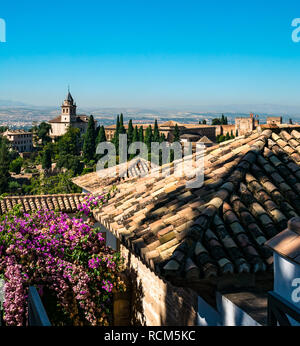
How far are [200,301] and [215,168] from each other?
2504mm

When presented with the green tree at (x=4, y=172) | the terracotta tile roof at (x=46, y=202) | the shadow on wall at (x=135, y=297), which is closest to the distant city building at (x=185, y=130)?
the green tree at (x=4, y=172)

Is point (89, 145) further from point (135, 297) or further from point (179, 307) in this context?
point (179, 307)

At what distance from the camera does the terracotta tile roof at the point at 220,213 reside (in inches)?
151

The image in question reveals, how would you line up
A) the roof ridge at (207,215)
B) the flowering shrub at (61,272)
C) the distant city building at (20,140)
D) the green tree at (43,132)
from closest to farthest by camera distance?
the roof ridge at (207,215) → the flowering shrub at (61,272) → the distant city building at (20,140) → the green tree at (43,132)

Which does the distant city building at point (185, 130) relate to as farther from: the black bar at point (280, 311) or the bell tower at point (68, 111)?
the black bar at point (280, 311)

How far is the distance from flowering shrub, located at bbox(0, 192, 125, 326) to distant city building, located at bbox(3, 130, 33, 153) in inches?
4393

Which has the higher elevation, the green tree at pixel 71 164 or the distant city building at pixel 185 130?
the distant city building at pixel 185 130

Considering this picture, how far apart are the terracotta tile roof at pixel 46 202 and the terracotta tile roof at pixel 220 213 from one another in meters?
8.42

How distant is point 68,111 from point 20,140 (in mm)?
17905

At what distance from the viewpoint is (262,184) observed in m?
5.14

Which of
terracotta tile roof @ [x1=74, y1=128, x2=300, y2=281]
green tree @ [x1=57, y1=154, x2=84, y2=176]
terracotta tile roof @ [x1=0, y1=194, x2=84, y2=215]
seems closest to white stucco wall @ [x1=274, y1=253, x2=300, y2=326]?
terracotta tile roof @ [x1=74, y1=128, x2=300, y2=281]

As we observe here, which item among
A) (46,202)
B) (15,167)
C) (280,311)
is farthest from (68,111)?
(280,311)

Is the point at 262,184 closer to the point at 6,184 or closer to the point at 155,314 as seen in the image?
the point at 155,314

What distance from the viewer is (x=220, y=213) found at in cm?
454
